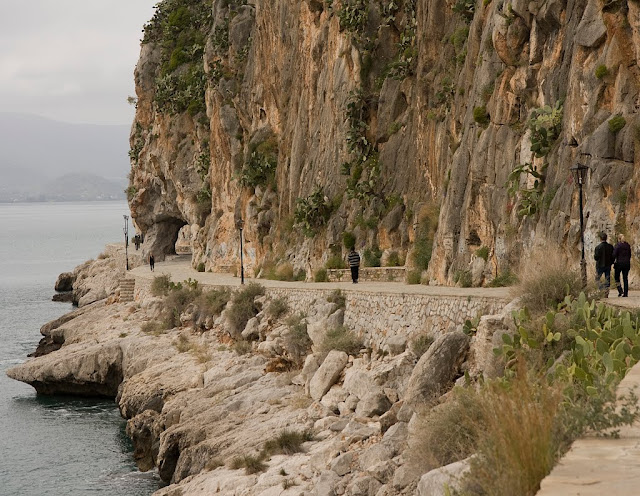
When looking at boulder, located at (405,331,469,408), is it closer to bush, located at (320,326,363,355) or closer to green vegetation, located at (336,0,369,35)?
bush, located at (320,326,363,355)

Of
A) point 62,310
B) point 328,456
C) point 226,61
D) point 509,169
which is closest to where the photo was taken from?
point 328,456

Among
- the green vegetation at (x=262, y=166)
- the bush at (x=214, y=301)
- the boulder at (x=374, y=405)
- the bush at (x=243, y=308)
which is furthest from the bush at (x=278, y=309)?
the green vegetation at (x=262, y=166)

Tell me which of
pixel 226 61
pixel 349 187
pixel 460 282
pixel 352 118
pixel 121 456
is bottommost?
pixel 121 456

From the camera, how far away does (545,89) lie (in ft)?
85.0

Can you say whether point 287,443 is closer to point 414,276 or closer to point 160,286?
point 414,276

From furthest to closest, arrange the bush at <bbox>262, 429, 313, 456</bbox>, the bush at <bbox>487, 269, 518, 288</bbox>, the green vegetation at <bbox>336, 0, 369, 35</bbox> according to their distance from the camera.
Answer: the green vegetation at <bbox>336, 0, 369, 35</bbox> → the bush at <bbox>487, 269, 518, 288</bbox> → the bush at <bbox>262, 429, 313, 456</bbox>

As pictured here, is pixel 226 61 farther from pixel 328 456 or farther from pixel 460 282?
pixel 328 456

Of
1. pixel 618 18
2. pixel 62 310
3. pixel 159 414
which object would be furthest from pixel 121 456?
pixel 62 310

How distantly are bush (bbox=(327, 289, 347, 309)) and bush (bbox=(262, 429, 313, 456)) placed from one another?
8.31 meters

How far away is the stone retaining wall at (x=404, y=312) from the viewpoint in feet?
71.3

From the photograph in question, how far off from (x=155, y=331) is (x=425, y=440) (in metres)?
27.4

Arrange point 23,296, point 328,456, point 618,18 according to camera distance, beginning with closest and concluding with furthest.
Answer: point 328,456 < point 618,18 < point 23,296

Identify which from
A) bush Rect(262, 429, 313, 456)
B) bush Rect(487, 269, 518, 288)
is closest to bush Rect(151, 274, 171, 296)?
bush Rect(487, 269, 518, 288)

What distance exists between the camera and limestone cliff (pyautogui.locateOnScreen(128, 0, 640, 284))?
22.9 m
